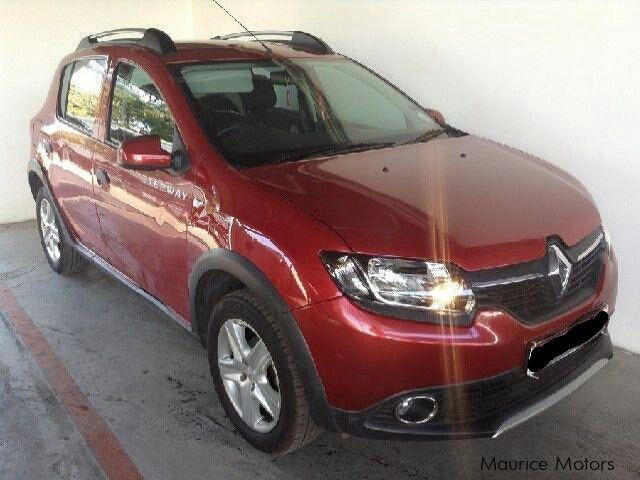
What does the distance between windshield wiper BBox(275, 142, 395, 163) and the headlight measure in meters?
0.73

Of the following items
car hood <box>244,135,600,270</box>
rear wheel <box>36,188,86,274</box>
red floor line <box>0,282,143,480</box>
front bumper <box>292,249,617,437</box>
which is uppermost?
car hood <box>244,135,600,270</box>

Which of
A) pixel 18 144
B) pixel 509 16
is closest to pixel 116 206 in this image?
pixel 509 16

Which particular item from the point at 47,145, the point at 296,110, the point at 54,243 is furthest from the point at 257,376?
the point at 54,243

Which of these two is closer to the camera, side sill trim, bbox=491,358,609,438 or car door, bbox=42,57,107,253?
side sill trim, bbox=491,358,609,438

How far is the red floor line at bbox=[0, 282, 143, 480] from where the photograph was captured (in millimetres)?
2400

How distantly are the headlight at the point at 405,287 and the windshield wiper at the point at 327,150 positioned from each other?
2.38 ft

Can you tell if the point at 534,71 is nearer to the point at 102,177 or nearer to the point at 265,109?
the point at 265,109

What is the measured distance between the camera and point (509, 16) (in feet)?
10.8

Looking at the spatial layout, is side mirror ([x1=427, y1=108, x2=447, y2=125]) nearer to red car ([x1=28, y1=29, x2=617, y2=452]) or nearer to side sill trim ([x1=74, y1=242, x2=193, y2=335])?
red car ([x1=28, y1=29, x2=617, y2=452])

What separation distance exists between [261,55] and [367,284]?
5.34ft

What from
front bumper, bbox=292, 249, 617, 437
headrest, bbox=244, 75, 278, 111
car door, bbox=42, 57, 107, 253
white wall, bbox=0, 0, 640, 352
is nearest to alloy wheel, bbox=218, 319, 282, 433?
front bumper, bbox=292, 249, 617, 437

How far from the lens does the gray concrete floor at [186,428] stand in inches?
93.3

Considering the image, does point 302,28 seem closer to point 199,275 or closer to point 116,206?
point 116,206

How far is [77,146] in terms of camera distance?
3.43 meters
